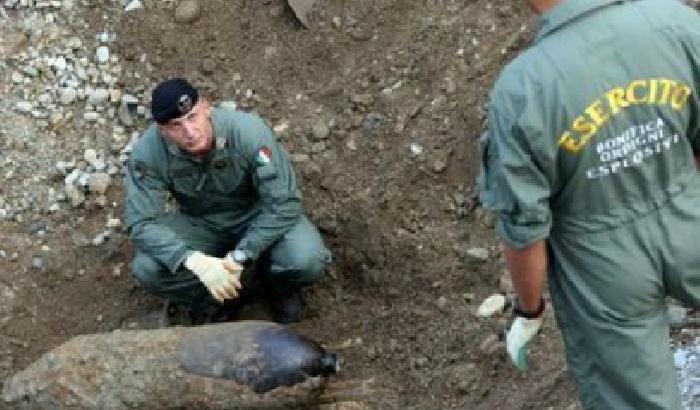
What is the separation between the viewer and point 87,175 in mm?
6070

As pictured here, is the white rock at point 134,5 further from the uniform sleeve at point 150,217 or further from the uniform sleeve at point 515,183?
the uniform sleeve at point 515,183

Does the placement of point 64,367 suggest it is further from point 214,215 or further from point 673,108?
point 673,108

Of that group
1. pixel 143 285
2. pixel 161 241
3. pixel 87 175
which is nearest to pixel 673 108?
pixel 161 241

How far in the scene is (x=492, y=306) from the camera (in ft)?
16.3

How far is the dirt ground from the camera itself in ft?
16.9

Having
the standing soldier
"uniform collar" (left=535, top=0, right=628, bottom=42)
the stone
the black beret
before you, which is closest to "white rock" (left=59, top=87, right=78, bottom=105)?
the stone

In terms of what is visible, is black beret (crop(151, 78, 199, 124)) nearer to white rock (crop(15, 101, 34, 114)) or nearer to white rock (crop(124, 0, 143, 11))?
white rock (crop(15, 101, 34, 114))

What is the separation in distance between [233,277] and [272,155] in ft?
1.70

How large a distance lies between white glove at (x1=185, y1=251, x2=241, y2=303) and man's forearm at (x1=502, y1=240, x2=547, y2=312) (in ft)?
6.16

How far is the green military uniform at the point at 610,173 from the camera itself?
3.02 m

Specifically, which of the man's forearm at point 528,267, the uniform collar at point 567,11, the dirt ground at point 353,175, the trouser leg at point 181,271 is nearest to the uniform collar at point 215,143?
the trouser leg at point 181,271

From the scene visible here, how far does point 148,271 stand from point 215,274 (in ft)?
1.37

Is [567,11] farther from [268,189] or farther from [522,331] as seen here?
[268,189]

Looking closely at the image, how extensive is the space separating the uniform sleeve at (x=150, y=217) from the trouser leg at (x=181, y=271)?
0.38 feet
